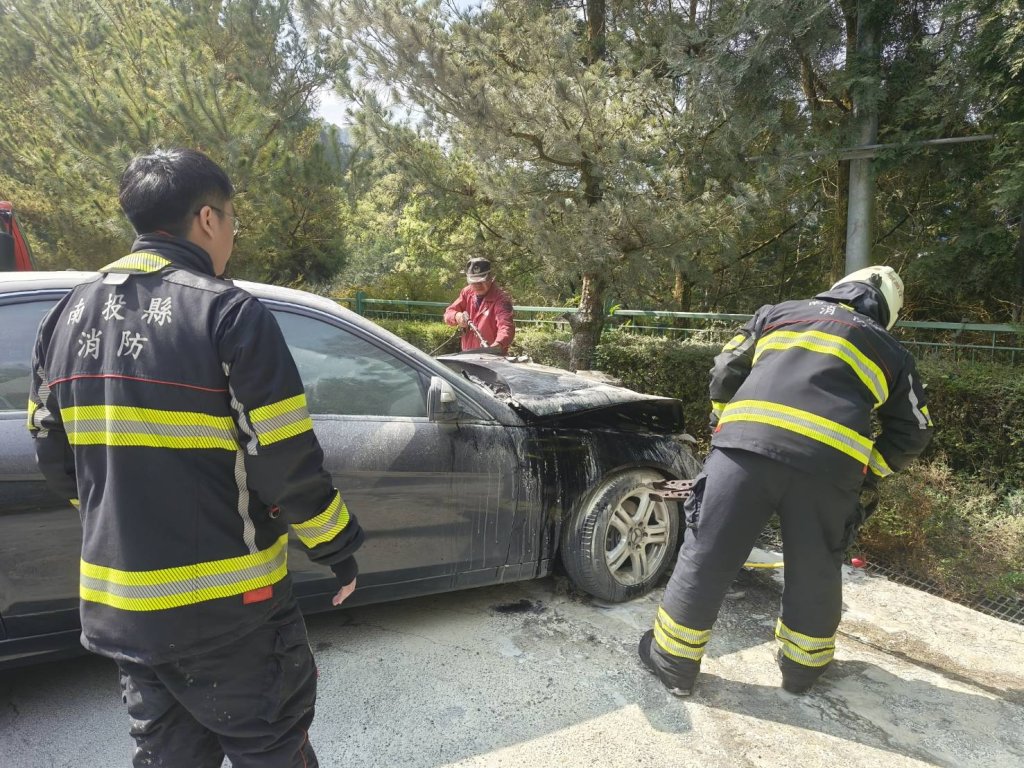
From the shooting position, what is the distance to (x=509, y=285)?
8250mm

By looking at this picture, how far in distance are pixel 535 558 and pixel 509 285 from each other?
5.65 m

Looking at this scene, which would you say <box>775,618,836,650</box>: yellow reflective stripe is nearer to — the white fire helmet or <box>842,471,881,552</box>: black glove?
<box>842,471,881,552</box>: black glove

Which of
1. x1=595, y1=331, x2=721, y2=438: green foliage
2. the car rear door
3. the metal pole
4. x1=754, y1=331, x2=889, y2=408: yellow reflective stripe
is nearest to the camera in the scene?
the car rear door

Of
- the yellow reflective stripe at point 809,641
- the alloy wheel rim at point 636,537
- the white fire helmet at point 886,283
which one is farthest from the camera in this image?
the alloy wheel rim at point 636,537

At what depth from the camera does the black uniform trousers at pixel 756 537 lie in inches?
91.7

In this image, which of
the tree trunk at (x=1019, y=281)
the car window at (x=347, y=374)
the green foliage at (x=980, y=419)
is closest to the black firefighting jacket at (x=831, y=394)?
the car window at (x=347, y=374)

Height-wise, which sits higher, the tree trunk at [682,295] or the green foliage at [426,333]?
the tree trunk at [682,295]

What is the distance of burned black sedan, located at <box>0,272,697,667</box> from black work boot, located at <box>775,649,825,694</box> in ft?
2.65

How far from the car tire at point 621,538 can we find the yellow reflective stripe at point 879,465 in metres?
0.99

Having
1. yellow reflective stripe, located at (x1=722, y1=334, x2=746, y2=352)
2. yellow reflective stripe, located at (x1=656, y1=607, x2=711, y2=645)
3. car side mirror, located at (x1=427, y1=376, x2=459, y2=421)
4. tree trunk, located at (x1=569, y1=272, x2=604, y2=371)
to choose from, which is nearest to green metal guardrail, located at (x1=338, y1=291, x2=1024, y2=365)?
tree trunk, located at (x1=569, y1=272, x2=604, y2=371)

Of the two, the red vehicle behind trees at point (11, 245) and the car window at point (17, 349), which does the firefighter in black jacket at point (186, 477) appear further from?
the red vehicle behind trees at point (11, 245)

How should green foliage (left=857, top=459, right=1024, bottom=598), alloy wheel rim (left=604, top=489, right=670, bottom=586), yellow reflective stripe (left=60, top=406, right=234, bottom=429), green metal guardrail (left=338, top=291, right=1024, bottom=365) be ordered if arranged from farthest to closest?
1. green metal guardrail (left=338, top=291, right=1024, bottom=365)
2. green foliage (left=857, top=459, right=1024, bottom=598)
3. alloy wheel rim (left=604, top=489, right=670, bottom=586)
4. yellow reflective stripe (left=60, top=406, right=234, bottom=429)

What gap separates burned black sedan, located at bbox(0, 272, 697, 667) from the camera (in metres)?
2.09

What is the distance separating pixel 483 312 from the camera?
5281 millimetres
